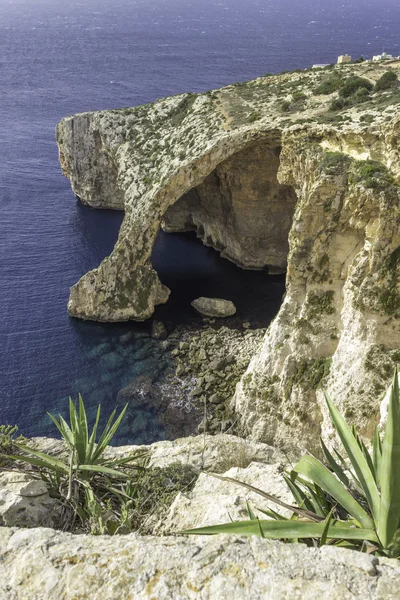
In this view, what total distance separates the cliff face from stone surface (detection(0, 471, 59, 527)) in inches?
552

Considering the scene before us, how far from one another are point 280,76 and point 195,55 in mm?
109851

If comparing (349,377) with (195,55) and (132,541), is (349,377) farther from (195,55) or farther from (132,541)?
(195,55)

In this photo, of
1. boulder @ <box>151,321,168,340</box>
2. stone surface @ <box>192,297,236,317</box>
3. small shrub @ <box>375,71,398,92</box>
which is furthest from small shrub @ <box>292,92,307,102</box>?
boulder @ <box>151,321,168,340</box>

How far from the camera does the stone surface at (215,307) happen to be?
38.8m

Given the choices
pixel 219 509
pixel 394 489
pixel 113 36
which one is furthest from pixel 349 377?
pixel 113 36

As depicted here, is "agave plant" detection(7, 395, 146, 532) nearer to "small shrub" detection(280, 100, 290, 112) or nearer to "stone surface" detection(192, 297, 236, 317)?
"stone surface" detection(192, 297, 236, 317)

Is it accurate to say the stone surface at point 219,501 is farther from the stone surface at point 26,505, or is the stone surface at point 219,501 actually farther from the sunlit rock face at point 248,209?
the sunlit rock face at point 248,209

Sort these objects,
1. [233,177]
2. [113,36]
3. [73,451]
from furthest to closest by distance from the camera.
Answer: [113,36] < [233,177] < [73,451]

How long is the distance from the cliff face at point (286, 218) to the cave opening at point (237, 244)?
0.16m

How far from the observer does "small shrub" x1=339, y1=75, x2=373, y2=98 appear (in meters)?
33.9

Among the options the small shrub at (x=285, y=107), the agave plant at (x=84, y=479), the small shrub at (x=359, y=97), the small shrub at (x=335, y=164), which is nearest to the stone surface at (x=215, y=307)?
the small shrub at (x=285, y=107)

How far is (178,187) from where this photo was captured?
37.7 meters

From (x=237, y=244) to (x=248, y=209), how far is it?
138 inches

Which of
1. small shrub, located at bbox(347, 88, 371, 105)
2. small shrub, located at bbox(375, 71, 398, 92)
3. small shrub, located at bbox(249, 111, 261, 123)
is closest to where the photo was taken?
small shrub, located at bbox(347, 88, 371, 105)
